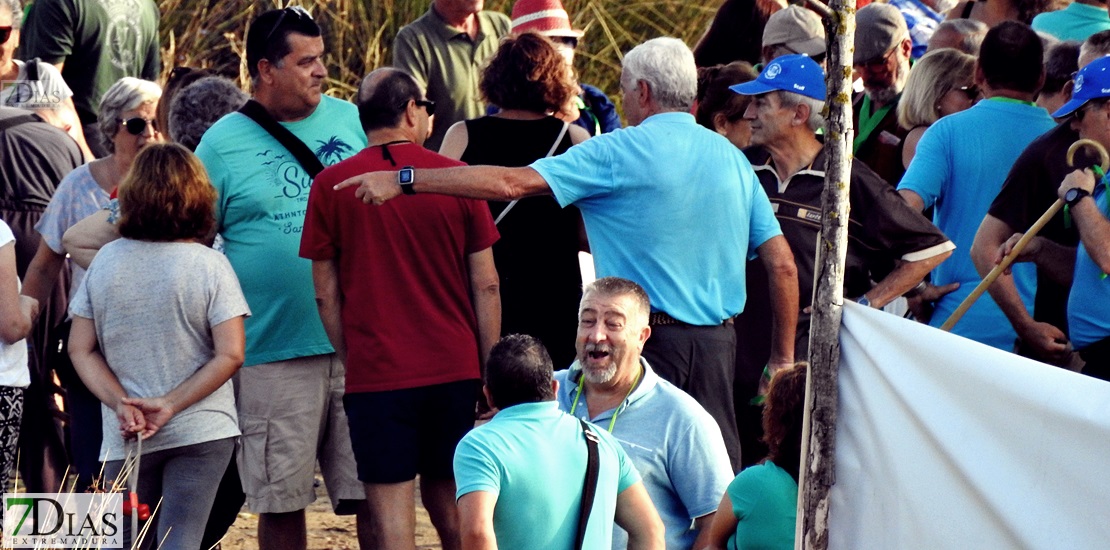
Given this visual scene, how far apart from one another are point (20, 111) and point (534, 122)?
227 cm

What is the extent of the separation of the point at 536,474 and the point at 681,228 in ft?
4.31

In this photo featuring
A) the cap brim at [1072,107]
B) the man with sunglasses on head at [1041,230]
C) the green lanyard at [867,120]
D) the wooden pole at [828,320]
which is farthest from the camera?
the green lanyard at [867,120]

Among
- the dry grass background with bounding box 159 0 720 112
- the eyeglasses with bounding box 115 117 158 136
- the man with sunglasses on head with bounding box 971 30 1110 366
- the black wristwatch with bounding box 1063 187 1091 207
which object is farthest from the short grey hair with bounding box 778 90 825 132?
the dry grass background with bounding box 159 0 720 112

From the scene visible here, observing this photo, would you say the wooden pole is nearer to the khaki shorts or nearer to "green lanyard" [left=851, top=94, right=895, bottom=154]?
the khaki shorts

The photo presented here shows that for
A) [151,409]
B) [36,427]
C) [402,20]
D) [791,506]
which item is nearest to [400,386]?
[151,409]

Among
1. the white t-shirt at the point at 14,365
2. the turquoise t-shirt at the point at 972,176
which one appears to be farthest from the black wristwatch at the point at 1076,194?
the white t-shirt at the point at 14,365

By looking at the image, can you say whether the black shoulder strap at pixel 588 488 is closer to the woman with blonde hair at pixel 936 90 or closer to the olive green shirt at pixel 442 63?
the woman with blonde hair at pixel 936 90

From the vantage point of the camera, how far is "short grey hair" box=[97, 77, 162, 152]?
5.96 metres

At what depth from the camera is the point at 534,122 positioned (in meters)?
5.54

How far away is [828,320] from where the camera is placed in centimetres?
318

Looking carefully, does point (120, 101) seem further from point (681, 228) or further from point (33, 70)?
point (681, 228)

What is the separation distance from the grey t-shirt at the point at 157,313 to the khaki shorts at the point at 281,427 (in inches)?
13.7

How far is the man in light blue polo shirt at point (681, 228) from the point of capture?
193 inches

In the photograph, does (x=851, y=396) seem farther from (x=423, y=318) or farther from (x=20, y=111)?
(x=20, y=111)
